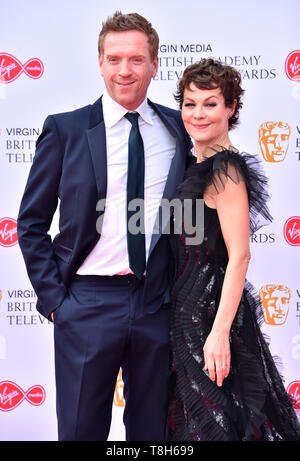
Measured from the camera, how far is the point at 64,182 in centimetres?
204

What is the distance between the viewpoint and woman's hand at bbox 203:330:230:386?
6.16 ft

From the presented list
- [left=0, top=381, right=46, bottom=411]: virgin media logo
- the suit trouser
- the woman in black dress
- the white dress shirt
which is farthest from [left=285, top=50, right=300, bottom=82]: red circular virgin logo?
[left=0, top=381, right=46, bottom=411]: virgin media logo

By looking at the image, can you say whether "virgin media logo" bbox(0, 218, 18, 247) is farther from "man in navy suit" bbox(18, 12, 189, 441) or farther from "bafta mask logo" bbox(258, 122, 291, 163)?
"bafta mask logo" bbox(258, 122, 291, 163)

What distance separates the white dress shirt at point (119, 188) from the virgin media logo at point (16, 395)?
4.54 ft

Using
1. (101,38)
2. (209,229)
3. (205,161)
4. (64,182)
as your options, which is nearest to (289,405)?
(209,229)

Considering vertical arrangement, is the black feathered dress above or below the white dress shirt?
below

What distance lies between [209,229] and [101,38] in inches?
31.9

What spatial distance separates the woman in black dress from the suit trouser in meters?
0.07

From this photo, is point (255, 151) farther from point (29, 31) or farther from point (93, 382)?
point (93, 382)

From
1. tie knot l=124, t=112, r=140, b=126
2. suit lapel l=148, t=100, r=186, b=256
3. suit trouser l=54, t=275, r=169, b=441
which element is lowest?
suit trouser l=54, t=275, r=169, b=441

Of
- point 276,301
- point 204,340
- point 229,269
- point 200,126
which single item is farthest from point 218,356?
point 276,301

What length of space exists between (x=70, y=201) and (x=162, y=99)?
1253 mm

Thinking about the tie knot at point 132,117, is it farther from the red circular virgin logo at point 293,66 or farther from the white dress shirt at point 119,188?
the red circular virgin logo at point 293,66

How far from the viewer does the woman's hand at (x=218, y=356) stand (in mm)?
1878
